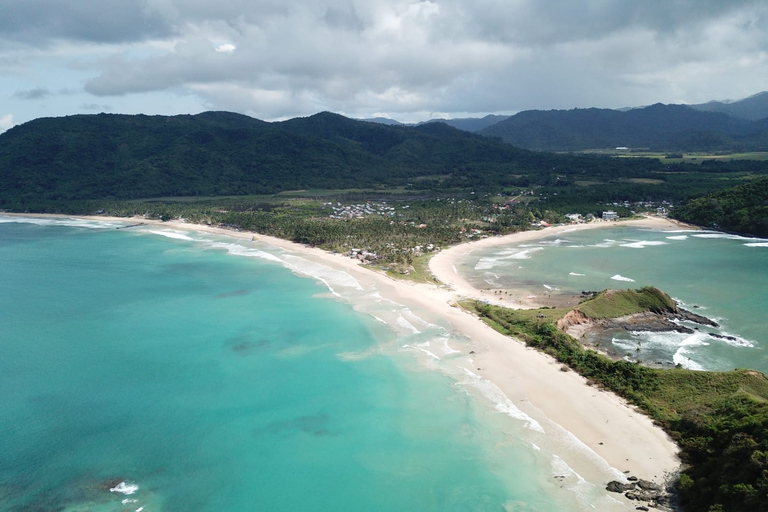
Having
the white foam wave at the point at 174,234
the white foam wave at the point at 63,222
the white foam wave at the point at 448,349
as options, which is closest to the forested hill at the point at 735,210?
the white foam wave at the point at 448,349

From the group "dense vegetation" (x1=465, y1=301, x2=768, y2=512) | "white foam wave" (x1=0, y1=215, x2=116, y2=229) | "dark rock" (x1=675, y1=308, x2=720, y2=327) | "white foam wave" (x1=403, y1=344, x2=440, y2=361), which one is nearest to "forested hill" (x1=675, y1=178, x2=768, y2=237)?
"dark rock" (x1=675, y1=308, x2=720, y2=327)

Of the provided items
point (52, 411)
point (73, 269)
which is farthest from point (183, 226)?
point (52, 411)

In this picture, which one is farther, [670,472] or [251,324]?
[251,324]

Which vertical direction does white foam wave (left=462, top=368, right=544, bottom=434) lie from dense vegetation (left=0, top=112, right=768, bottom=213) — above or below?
below

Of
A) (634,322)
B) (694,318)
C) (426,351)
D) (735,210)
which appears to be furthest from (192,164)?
(694,318)

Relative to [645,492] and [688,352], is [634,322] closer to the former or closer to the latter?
[688,352]

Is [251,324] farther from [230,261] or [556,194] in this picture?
[556,194]

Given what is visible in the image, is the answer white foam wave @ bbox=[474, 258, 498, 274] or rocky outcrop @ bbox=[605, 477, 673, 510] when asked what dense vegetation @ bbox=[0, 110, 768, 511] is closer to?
rocky outcrop @ bbox=[605, 477, 673, 510]
